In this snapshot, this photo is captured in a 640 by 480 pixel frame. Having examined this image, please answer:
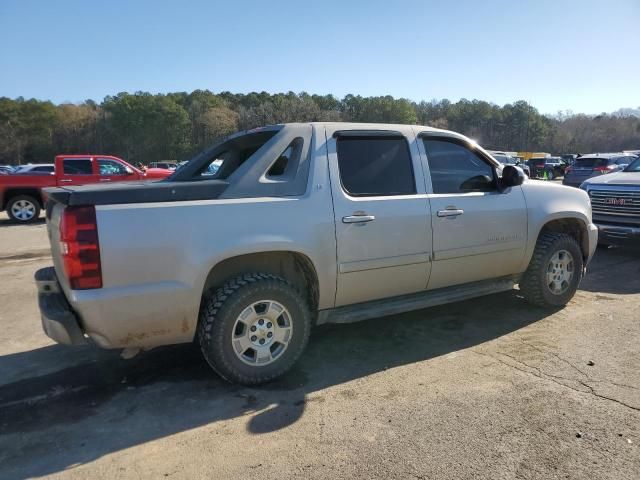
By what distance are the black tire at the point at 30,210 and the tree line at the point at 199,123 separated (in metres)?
58.7

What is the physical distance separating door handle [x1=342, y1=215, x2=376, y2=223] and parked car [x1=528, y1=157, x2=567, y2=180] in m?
37.6

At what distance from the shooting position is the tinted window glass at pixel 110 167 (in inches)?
591

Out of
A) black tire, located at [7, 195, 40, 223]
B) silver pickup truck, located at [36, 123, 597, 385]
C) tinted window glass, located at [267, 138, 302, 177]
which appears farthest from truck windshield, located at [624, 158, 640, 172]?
black tire, located at [7, 195, 40, 223]

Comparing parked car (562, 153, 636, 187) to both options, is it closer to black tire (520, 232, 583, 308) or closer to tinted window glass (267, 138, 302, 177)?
black tire (520, 232, 583, 308)

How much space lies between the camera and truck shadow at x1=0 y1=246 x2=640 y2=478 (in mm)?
2895

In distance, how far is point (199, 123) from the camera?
96.1 m

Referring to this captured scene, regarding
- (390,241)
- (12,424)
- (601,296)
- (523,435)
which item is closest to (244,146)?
(390,241)

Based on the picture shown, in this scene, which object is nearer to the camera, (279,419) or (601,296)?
(279,419)

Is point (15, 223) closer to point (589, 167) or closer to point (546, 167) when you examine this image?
point (589, 167)

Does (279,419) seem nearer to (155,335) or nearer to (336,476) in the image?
(336,476)

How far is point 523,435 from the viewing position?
9.50 feet

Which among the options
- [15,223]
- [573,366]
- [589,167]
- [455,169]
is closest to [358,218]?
[455,169]

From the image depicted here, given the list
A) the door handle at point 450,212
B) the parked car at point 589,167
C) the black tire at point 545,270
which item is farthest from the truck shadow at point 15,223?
the parked car at point 589,167

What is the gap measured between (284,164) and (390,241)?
104cm
